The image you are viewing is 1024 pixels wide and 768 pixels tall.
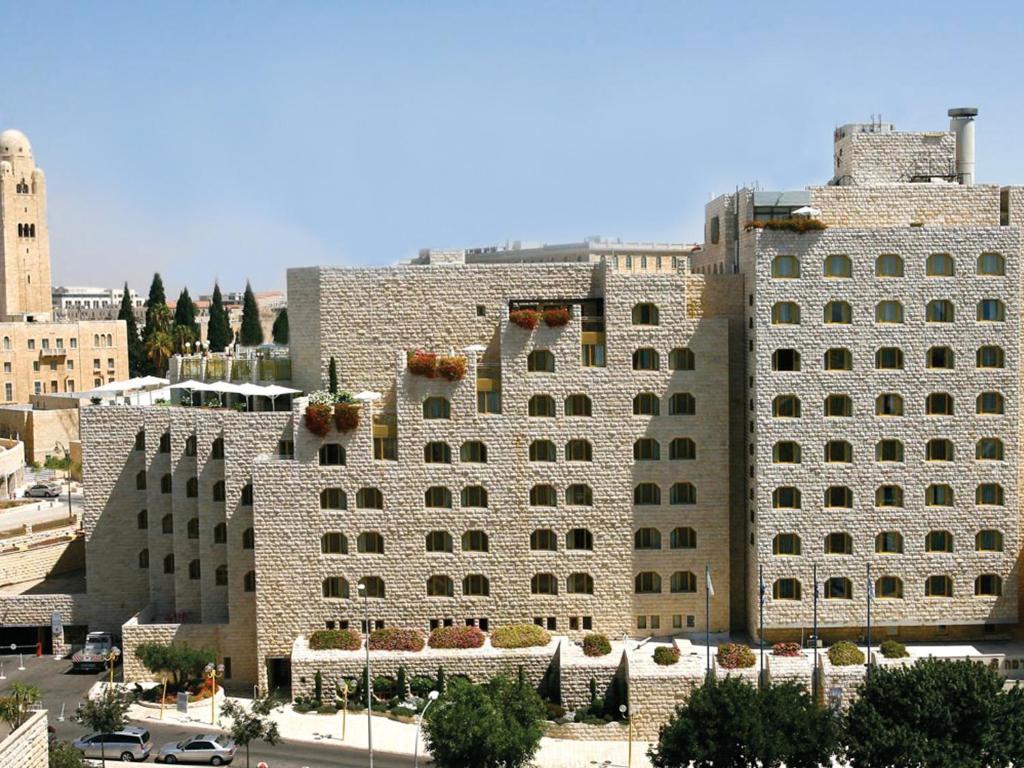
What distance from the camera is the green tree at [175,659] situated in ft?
206

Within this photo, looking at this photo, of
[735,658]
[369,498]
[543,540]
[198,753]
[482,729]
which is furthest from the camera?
[543,540]

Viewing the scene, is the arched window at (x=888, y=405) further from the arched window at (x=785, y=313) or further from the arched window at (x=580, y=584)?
the arched window at (x=580, y=584)

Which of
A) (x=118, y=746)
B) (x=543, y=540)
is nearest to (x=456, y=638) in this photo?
(x=543, y=540)

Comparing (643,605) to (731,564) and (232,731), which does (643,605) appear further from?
(232,731)

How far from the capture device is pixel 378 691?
2462 inches

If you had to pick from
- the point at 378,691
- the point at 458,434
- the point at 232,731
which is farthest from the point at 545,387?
the point at 232,731

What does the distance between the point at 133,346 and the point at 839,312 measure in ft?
346

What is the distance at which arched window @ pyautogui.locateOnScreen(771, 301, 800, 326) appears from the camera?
6341cm

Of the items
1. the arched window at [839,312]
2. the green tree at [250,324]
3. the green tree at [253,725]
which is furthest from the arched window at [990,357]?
the green tree at [250,324]

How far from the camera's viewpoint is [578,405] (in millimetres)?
65062

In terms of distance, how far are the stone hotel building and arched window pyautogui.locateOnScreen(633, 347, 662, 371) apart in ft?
0.75

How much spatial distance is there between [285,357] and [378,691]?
70.1 feet

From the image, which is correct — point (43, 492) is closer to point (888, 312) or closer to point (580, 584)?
point (580, 584)

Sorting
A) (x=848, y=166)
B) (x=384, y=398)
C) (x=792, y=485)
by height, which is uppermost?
(x=848, y=166)
